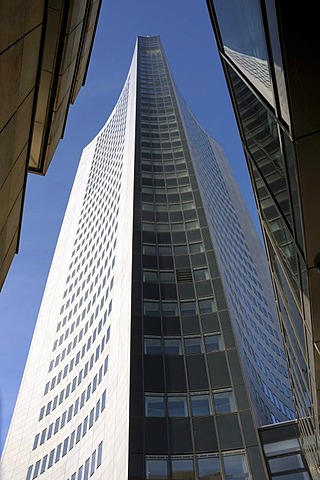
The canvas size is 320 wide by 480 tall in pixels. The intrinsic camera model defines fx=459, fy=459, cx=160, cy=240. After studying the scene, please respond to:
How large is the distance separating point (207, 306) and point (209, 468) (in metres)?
13.8

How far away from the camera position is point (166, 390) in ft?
104

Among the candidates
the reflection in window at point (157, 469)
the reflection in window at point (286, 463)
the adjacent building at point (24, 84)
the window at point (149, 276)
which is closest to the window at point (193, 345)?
the window at point (149, 276)

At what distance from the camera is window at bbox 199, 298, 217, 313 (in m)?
37.9

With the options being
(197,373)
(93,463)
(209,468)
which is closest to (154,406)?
(197,373)

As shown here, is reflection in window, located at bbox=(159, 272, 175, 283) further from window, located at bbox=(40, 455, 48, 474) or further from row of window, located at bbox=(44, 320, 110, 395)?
window, located at bbox=(40, 455, 48, 474)

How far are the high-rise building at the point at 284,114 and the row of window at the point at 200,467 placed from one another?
1967cm

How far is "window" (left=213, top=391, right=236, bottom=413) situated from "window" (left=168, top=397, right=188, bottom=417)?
6.65 feet

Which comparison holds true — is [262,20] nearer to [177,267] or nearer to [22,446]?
[177,267]

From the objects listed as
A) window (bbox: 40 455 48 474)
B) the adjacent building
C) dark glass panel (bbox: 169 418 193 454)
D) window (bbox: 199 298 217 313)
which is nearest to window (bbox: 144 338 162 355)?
window (bbox: 199 298 217 313)

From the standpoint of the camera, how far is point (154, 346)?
34844 millimetres

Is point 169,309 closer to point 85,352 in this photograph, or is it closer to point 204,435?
point 204,435

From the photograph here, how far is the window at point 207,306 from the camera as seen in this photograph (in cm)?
3788

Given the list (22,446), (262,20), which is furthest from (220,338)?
(22,446)

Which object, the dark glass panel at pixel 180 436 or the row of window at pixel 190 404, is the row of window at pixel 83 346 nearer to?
the row of window at pixel 190 404
